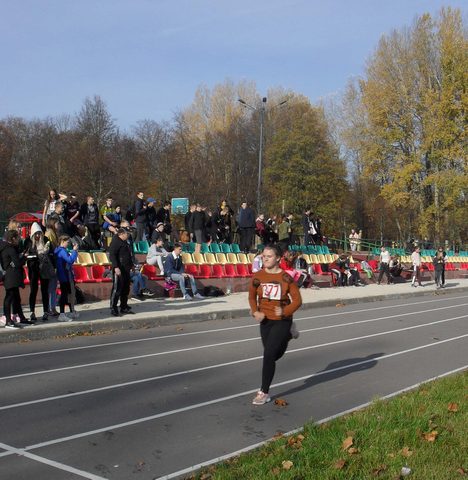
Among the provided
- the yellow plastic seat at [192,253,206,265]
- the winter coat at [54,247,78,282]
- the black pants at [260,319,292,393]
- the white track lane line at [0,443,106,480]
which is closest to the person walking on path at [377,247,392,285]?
the yellow plastic seat at [192,253,206,265]

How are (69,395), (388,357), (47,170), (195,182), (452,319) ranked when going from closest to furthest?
(69,395) → (388,357) → (452,319) → (195,182) → (47,170)

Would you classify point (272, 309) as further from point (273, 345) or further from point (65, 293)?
point (65, 293)

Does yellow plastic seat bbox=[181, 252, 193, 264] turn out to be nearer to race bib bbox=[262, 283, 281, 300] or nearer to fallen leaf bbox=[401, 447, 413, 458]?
race bib bbox=[262, 283, 281, 300]

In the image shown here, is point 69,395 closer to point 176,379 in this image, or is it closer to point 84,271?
point 176,379

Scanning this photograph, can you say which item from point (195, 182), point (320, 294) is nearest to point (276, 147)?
point (195, 182)

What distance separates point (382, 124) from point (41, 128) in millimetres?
36113

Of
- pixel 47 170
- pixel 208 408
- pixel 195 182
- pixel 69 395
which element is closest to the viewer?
pixel 208 408

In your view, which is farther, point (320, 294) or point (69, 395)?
point (320, 294)

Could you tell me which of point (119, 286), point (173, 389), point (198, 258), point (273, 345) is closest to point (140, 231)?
point (198, 258)

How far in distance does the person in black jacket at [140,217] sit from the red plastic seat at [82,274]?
499 cm

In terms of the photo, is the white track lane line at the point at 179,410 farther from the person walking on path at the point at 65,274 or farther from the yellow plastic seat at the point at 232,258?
the yellow plastic seat at the point at 232,258

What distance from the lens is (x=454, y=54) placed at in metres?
46.2

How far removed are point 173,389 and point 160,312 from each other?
7796 mm

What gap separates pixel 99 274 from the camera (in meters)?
18.1
